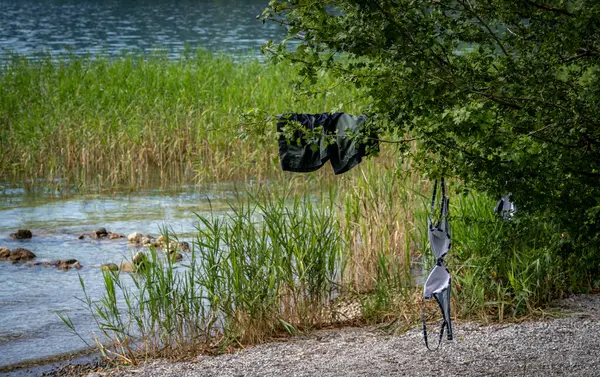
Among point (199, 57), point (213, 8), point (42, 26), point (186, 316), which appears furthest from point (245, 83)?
point (213, 8)

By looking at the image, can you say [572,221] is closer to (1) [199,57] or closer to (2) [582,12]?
(2) [582,12]

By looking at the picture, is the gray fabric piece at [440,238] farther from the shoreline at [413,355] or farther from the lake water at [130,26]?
the lake water at [130,26]

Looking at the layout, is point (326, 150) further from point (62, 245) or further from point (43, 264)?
point (62, 245)

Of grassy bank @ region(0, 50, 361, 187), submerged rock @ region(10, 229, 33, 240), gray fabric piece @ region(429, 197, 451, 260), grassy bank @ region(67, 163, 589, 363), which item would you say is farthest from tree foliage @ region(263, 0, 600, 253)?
grassy bank @ region(0, 50, 361, 187)

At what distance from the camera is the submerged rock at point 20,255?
30.8ft

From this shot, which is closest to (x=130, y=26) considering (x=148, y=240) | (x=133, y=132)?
(x=133, y=132)

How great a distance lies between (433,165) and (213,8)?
59.4 m

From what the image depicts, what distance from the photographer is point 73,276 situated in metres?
8.74

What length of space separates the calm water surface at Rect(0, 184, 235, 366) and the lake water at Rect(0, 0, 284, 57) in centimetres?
829

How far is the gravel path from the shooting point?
507 cm

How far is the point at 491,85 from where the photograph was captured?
147 inches

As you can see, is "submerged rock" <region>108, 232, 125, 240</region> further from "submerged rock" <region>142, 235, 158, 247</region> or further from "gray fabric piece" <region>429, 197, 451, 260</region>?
"gray fabric piece" <region>429, 197, 451, 260</region>

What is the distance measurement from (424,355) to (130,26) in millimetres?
41289

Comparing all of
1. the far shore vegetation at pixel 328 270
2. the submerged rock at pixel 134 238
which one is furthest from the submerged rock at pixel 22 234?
the far shore vegetation at pixel 328 270
